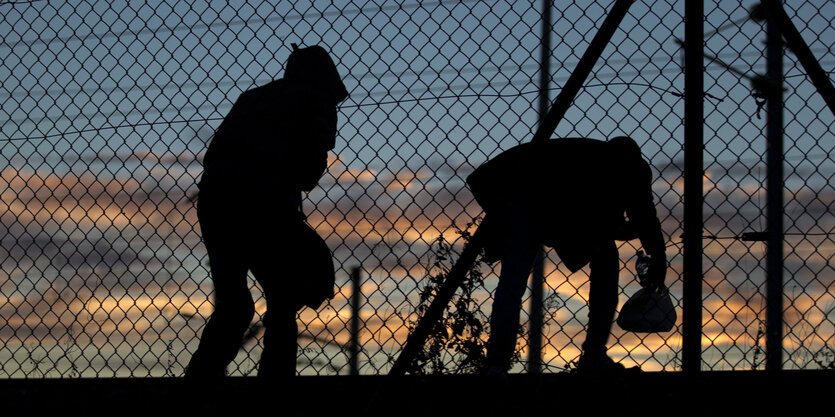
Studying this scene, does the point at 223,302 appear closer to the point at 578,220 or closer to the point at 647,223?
the point at 578,220

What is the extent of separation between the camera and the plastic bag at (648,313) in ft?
15.0

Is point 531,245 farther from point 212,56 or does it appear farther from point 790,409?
point 212,56

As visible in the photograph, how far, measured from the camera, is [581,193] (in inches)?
173

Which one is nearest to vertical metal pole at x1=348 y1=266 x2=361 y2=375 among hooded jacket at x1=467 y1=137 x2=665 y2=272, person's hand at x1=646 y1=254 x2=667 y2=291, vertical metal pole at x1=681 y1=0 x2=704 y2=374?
hooded jacket at x1=467 y1=137 x2=665 y2=272

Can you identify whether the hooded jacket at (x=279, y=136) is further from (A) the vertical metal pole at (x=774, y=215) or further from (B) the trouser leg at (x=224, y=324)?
(A) the vertical metal pole at (x=774, y=215)

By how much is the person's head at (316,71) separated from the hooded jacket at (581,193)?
0.86 m

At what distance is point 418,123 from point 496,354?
43.6 inches

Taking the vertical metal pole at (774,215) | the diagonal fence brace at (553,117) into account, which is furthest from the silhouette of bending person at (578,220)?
the vertical metal pole at (774,215)

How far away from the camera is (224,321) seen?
12.4ft

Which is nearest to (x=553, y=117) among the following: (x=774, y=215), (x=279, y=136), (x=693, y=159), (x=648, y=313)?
(x=693, y=159)

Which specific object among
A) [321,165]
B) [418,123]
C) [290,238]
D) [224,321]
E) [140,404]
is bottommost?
[140,404]

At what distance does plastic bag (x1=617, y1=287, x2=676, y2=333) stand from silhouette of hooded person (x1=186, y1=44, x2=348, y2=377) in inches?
64.5

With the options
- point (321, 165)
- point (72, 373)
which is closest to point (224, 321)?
point (321, 165)

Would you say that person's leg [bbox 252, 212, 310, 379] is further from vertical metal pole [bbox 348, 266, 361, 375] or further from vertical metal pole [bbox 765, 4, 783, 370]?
vertical metal pole [bbox 765, 4, 783, 370]
